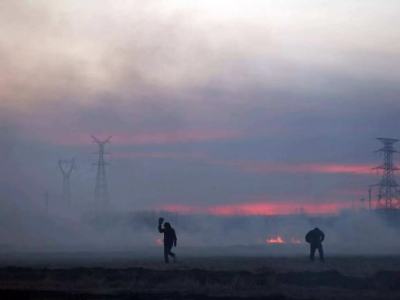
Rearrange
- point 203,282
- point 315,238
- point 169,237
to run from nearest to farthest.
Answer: point 203,282 < point 169,237 < point 315,238

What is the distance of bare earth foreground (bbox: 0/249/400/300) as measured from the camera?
99.1 ft

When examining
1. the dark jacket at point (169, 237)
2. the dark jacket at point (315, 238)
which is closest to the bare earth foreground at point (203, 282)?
the dark jacket at point (169, 237)

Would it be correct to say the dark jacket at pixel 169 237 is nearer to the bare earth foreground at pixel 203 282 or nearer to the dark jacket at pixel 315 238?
the bare earth foreground at pixel 203 282

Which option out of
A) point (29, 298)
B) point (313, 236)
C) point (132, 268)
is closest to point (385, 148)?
point (313, 236)

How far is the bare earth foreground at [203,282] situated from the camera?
1189 inches

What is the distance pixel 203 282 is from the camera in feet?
109

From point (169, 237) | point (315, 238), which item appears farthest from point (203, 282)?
point (315, 238)

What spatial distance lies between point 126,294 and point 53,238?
83854 millimetres

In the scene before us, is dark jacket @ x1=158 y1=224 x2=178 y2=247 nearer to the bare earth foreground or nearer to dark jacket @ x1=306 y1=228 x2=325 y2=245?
the bare earth foreground

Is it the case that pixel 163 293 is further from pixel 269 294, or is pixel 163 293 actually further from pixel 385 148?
pixel 385 148

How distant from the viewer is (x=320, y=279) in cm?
3291

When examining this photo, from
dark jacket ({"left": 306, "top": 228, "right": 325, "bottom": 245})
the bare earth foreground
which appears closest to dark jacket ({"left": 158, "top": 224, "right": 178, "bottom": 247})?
the bare earth foreground

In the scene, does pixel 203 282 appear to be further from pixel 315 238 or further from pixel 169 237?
pixel 315 238

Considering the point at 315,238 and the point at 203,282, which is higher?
the point at 315,238
